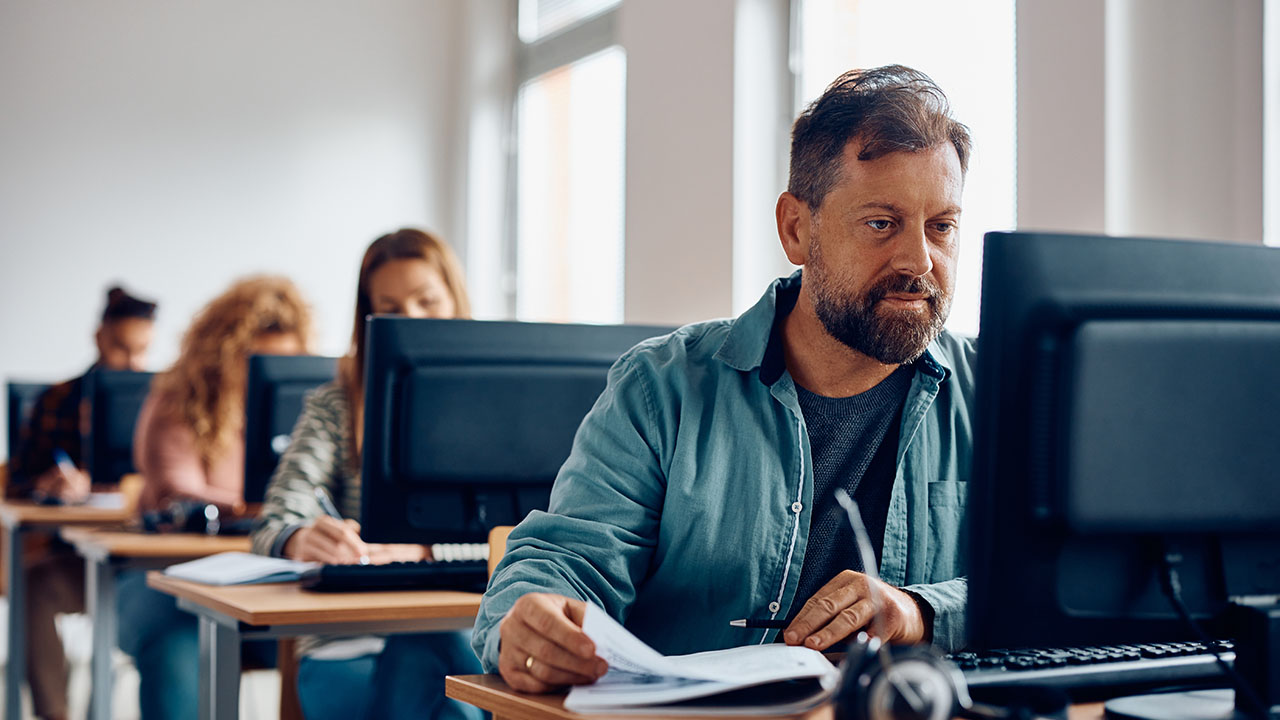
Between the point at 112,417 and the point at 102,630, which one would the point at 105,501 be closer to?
the point at 112,417

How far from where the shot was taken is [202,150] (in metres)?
5.10

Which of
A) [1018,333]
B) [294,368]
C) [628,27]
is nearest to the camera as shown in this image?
[1018,333]

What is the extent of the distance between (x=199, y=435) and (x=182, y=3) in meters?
2.64

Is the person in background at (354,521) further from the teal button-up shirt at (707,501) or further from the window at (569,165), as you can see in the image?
the window at (569,165)

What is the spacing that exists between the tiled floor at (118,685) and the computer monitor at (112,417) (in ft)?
1.48

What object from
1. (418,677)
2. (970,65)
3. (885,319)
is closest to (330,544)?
(418,677)

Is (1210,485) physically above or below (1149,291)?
below

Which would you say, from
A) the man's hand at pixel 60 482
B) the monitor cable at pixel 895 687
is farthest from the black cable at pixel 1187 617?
the man's hand at pixel 60 482

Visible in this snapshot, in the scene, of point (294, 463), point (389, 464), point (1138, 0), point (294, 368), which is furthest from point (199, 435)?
point (1138, 0)

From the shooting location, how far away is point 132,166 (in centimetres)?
499

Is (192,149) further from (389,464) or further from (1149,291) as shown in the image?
(1149,291)

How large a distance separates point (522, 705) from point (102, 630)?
2.02 meters

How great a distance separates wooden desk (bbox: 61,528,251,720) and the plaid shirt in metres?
1.67

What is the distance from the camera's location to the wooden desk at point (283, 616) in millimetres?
1707
